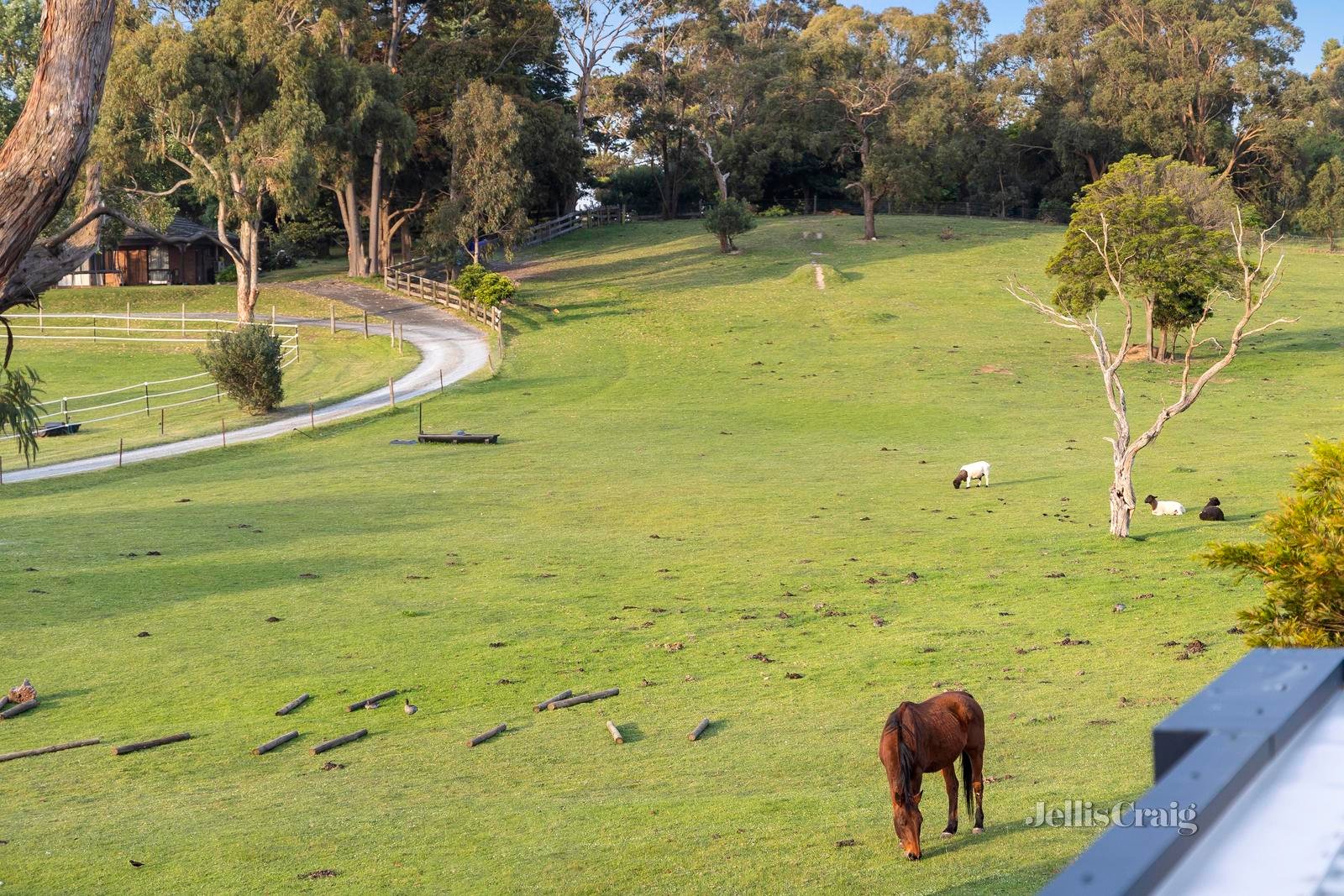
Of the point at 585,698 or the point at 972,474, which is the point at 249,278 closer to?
the point at 972,474

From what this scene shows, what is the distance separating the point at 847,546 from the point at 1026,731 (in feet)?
36.4

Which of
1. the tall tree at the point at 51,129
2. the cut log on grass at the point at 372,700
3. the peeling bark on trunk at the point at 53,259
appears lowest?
the cut log on grass at the point at 372,700

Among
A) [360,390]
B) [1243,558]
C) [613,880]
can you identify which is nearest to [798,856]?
[613,880]

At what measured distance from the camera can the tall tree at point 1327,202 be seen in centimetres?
8588

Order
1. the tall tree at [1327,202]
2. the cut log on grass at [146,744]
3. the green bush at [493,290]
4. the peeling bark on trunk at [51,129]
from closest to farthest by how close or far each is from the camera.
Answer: the peeling bark on trunk at [51,129]
the cut log on grass at [146,744]
the green bush at [493,290]
the tall tree at [1327,202]

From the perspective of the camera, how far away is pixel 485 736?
47.8 feet

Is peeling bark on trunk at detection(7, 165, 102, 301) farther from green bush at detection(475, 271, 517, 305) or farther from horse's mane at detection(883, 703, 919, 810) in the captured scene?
green bush at detection(475, 271, 517, 305)

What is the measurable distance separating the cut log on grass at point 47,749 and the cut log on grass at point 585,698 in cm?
539

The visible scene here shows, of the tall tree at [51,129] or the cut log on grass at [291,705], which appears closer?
the tall tree at [51,129]

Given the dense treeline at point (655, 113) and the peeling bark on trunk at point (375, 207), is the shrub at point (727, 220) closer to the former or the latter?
the dense treeline at point (655, 113)

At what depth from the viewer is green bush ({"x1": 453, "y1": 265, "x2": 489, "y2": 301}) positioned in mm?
67250

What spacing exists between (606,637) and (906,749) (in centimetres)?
934

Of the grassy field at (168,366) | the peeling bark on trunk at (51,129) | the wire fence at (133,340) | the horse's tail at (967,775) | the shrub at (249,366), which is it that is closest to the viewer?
the peeling bark on trunk at (51,129)

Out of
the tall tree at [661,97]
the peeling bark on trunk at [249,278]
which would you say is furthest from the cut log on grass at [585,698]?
the tall tree at [661,97]
